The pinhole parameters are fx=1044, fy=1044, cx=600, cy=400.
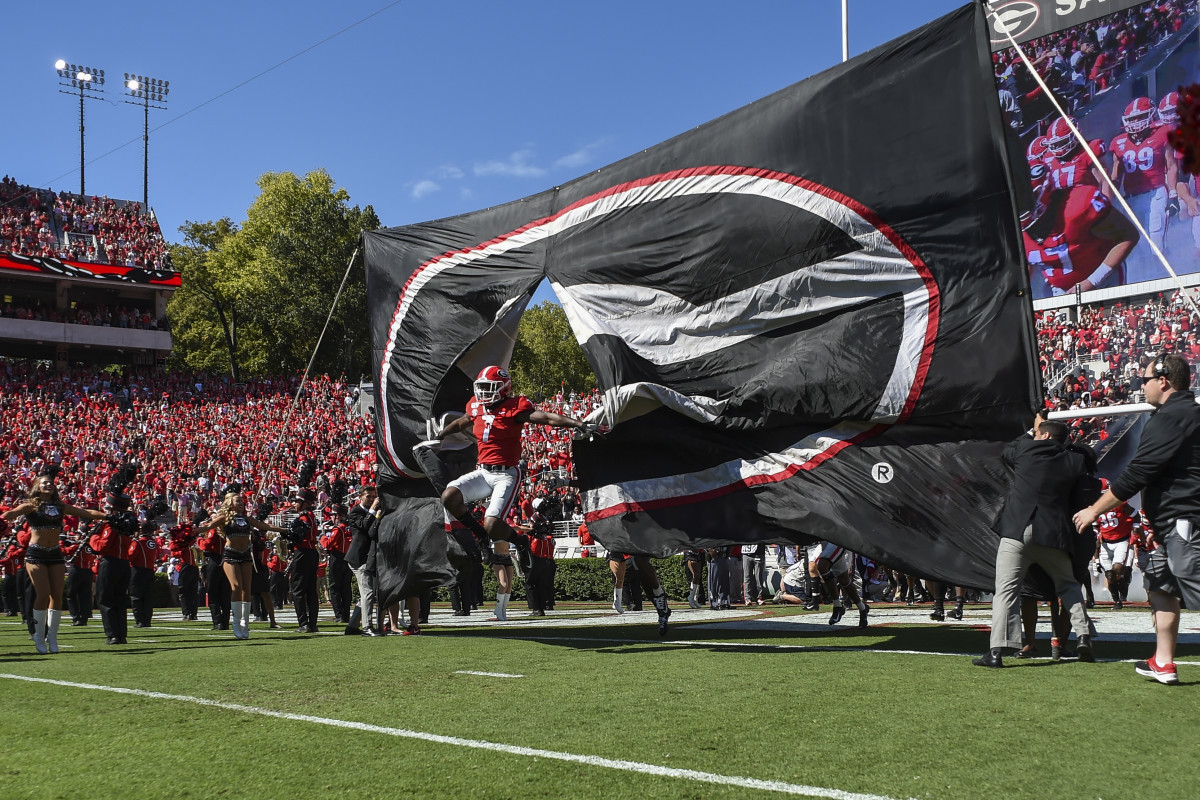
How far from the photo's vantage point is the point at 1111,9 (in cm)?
3300

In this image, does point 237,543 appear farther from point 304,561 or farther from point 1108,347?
point 1108,347

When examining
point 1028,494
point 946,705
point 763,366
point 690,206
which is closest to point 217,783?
point 946,705

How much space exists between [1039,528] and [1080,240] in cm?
2735

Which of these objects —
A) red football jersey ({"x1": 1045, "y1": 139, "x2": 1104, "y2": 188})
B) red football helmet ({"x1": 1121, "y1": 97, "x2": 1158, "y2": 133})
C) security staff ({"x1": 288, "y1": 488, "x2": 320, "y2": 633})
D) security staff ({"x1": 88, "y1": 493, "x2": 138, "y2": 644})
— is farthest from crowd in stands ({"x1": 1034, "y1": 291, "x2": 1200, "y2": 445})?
security staff ({"x1": 88, "y1": 493, "x2": 138, "y2": 644})

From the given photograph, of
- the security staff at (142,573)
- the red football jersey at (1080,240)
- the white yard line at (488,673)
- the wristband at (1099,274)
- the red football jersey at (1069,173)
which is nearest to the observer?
the white yard line at (488,673)

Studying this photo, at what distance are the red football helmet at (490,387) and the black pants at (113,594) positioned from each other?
495cm

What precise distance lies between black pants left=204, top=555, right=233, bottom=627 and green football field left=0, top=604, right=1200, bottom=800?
20.1 ft

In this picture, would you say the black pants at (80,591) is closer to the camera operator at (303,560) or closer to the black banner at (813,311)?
the camera operator at (303,560)

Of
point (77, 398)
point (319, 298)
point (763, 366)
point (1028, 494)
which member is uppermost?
point (319, 298)

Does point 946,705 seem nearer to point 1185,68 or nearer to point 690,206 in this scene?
point 690,206

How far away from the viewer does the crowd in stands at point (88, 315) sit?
171 feet

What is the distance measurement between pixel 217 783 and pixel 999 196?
6.81 meters

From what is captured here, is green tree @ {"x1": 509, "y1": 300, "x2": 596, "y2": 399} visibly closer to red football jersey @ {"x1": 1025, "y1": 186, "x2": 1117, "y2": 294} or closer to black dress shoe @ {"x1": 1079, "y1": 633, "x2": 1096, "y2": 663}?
red football jersey @ {"x1": 1025, "y1": 186, "x2": 1117, "y2": 294}

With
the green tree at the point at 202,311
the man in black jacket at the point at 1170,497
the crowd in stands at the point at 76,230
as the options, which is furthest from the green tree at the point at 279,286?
the man in black jacket at the point at 1170,497
